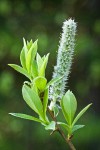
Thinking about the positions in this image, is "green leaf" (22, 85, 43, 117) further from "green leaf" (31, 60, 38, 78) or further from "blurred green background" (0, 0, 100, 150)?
"blurred green background" (0, 0, 100, 150)

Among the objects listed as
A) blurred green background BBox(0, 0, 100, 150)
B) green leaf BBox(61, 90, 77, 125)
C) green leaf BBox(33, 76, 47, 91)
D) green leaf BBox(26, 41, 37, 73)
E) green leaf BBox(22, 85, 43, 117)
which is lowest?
green leaf BBox(61, 90, 77, 125)

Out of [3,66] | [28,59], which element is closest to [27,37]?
[3,66]

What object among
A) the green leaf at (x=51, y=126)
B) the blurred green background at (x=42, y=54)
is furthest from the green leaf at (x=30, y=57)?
the blurred green background at (x=42, y=54)

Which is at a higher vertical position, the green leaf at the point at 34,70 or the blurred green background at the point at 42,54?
the blurred green background at the point at 42,54

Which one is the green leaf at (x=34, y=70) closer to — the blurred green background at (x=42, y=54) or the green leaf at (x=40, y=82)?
the green leaf at (x=40, y=82)

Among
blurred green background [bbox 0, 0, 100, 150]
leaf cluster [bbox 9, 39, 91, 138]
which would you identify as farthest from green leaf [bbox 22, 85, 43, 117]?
blurred green background [bbox 0, 0, 100, 150]

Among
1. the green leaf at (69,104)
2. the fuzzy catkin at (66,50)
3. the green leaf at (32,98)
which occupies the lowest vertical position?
the green leaf at (69,104)

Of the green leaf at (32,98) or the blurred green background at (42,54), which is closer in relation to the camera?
the green leaf at (32,98)
